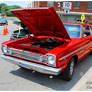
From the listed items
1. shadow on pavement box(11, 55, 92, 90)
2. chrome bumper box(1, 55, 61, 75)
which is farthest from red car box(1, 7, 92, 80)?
shadow on pavement box(11, 55, 92, 90)

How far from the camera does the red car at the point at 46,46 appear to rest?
10.5ft

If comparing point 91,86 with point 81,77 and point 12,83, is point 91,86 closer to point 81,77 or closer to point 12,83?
point 81,77

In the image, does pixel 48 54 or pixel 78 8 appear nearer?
pixel 48 54

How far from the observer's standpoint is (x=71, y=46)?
12.2 ft

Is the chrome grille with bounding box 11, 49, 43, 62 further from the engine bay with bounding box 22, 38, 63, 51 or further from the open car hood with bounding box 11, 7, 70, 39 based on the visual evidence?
the open car hood with bounding box 11, 7, 70, 39

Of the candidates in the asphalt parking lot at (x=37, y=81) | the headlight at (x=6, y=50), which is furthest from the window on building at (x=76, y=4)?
the headlight at (x=6, y=50)

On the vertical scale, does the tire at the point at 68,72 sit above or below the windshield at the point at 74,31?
below

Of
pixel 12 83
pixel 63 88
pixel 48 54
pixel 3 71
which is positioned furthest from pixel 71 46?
pixel 3 71

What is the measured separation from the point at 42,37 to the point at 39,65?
161cm

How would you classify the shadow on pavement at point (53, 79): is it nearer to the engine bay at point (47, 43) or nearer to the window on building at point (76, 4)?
the engine bay at point (47, 43)

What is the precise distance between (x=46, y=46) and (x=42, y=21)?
89cm

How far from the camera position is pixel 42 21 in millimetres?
3980

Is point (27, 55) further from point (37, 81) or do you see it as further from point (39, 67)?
point (37, 81)

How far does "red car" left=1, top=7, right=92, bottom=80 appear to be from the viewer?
3.19m
